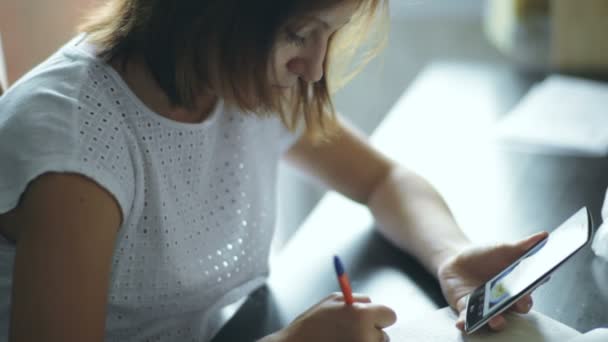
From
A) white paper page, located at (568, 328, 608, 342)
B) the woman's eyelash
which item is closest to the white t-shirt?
the woman's eyelash

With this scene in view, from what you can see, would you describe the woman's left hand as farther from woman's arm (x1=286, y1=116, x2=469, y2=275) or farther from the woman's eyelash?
the woman's eyelash

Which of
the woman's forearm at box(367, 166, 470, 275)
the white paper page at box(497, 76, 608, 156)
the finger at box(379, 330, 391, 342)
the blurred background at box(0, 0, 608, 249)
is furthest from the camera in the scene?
the blurred background at box(0, 0, 608, 249)

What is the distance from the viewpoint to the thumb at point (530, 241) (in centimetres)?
95

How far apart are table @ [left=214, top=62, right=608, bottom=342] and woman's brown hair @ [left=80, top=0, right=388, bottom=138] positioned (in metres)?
Result: 0.22

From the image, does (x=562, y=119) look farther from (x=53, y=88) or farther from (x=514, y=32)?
(x=53, y=88)

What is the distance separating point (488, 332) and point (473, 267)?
119 mm

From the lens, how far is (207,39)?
34.0 inches

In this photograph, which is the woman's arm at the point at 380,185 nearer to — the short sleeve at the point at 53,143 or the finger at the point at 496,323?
the finger at the point at 496,323

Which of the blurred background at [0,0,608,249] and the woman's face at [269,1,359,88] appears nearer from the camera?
the woman's face at [269,1,359,88]

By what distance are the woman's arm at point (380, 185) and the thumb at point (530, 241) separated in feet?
0.42

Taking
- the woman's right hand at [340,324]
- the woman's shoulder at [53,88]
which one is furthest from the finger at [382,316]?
the woman's shoulder at [53,88]

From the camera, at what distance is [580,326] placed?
908 mm

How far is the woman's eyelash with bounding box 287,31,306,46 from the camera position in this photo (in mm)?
864

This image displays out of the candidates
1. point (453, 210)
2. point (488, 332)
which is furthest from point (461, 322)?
point (453, 210)
